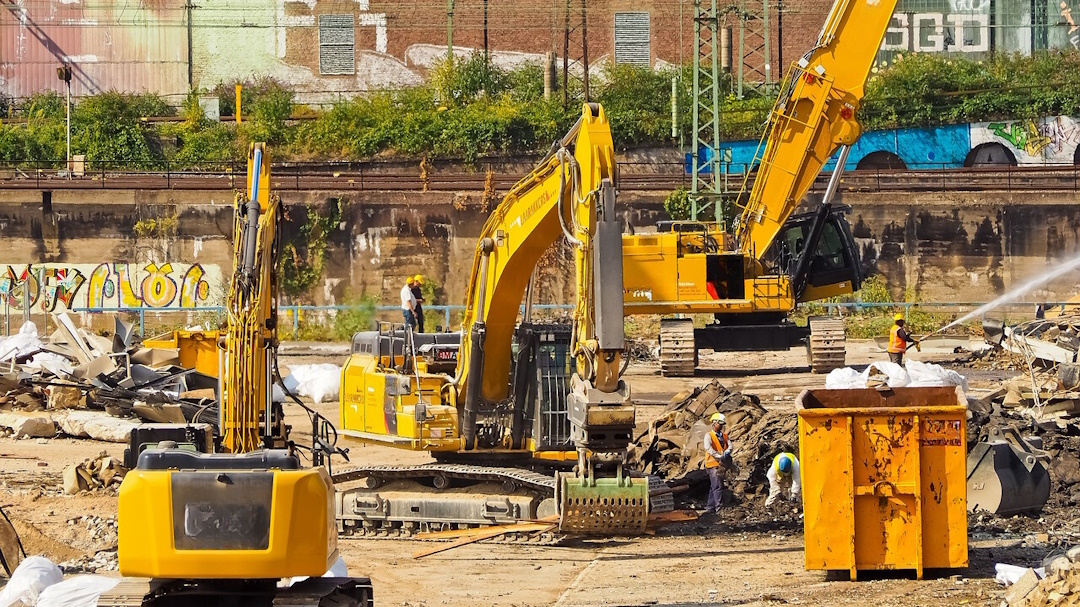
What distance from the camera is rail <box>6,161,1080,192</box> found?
4012cm

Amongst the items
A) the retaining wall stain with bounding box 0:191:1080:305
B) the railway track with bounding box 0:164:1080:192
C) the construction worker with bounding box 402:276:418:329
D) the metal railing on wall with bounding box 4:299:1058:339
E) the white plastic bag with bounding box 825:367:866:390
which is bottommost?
the white plastic bag with bounding box 825:367:866:390

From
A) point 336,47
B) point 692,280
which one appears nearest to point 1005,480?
point 692,280

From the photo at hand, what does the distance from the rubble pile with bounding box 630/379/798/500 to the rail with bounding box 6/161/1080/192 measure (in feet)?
65.9

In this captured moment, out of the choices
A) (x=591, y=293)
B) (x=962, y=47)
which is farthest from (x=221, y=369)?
(x=962, y=47)

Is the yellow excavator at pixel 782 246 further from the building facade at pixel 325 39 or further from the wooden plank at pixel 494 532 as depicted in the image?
the building facade at pixel 325 39

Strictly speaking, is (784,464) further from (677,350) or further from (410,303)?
(677,350)

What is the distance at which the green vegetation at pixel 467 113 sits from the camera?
148ft

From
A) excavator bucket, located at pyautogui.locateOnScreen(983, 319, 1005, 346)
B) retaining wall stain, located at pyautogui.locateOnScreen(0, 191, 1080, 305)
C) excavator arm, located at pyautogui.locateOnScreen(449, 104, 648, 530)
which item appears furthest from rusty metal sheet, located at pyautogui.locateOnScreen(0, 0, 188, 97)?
excavator arm, located at pyautogui.locateOnScreen(449, 104, 648, 530)

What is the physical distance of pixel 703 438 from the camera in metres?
18.3

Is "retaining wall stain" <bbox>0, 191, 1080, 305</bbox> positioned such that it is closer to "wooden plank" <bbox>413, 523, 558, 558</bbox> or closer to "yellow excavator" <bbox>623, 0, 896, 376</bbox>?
"yellow excavator" <bbox>623, 0, 896, 376</bbox>

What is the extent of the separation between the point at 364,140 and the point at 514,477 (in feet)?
99.4

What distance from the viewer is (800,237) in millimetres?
28719

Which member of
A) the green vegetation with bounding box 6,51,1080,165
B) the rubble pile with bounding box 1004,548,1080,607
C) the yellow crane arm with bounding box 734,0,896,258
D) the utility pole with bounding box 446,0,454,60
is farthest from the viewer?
the utility pole with bounding box 446,0,454,60

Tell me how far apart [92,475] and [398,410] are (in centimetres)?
410
